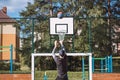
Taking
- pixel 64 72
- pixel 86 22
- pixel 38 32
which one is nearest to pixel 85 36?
pixel 86 22

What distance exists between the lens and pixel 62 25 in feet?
44.9

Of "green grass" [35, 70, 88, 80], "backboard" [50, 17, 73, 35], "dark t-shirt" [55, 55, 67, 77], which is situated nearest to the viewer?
"dark t-shirt" [55, 55, 67, 77]

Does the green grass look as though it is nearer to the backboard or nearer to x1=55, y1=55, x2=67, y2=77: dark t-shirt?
the backboard

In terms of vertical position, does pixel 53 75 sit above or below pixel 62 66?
below

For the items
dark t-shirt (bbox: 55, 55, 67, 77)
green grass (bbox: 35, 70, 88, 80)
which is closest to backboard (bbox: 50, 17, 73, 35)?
green grass (bbox: 35, 70, 88, 80)

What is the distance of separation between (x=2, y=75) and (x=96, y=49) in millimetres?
8085

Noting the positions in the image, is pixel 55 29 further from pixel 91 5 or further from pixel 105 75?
pixel 91 5

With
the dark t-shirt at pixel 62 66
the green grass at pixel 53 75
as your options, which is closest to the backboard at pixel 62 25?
the green grass at pixel 53 75

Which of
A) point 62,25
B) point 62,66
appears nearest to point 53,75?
point 62,25

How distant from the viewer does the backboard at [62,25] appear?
13.7 metres

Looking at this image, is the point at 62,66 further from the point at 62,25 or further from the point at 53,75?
the point at 53,75

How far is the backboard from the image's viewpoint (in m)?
13.7

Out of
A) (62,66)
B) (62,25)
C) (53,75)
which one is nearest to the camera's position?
(62,66)

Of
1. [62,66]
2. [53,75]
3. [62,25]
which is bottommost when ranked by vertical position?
[53,75]
